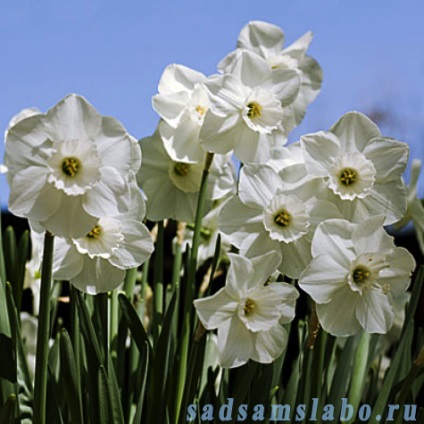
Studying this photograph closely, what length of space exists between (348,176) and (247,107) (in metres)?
0.13

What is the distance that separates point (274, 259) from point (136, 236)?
0.50 ft

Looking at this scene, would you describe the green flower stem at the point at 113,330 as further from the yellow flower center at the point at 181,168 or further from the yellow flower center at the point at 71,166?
the yellow flower center at the point at 71,166

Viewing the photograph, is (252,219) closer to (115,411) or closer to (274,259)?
(274,259)

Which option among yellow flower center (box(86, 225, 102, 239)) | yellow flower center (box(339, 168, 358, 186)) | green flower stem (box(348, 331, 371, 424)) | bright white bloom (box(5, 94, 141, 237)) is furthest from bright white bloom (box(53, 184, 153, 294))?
green flower stem (box(348, 331, 371, 424))

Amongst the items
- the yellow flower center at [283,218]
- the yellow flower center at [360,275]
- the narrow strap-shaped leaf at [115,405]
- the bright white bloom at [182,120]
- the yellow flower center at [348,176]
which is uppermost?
the bright white bloom at [182,120]

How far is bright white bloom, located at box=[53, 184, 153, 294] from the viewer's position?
0.77 meters

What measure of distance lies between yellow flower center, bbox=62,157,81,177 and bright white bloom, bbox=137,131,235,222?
10.1 inches

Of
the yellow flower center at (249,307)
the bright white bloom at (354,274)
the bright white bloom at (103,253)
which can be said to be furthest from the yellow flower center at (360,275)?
the bright white bloom at (103,253)

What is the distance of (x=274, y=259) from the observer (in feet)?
2.35

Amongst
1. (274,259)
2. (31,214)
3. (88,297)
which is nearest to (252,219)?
(274,259)

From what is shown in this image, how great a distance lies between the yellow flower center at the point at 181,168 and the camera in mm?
902

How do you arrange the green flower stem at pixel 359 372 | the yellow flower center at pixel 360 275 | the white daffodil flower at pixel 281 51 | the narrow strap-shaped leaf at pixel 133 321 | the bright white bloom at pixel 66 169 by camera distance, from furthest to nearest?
the green flower stem at pixel 359 372 < the white daffodil flower at pixel 281 51 < the narrow strap-shaped leaf at pixel 133 321 < the yellow flower center at pixel 360 275 < the bright white bloom at pixel 66 169

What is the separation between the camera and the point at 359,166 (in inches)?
30.9

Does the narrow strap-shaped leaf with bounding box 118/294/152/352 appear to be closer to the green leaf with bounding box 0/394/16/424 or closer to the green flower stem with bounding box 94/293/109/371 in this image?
the green flower stem with bounding box 94/293/109/371
